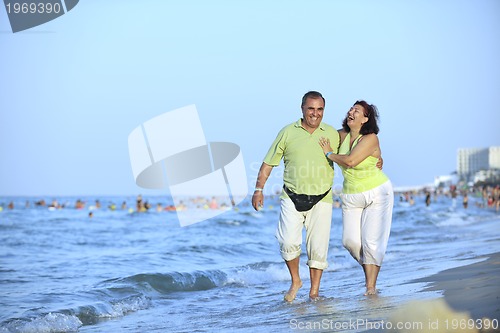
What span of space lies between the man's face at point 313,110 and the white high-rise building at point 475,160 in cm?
14389

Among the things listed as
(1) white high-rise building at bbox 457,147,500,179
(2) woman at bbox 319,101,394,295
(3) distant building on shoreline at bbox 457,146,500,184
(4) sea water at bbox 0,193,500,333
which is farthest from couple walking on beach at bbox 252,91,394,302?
(1) white high-rise building at bbox 457,147,500,179

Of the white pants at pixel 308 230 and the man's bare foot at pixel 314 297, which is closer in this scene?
the white pants at pixel 308 230

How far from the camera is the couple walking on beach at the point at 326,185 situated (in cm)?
618

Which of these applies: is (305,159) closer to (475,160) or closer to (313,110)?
(313,110)

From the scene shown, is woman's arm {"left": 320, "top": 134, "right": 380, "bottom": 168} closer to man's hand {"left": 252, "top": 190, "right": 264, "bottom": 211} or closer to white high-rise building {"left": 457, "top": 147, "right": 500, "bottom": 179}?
man's hand {"left": 252, "top": 190, "right": 264, "bottom": 211}

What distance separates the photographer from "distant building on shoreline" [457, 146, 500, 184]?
14012 centimetres

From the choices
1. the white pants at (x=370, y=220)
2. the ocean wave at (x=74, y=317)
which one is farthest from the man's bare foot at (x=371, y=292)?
the ocean wave at (x=74, y=317)

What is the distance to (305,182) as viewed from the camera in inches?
245

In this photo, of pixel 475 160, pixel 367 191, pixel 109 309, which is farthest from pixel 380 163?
pixel 475 160

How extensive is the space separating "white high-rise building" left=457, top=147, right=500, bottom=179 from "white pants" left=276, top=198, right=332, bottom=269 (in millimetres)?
143683

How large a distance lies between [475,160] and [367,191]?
158 m

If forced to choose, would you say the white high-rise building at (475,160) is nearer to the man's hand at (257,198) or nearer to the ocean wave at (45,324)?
the man's hand at (257,198)

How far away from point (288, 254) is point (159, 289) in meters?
3.33

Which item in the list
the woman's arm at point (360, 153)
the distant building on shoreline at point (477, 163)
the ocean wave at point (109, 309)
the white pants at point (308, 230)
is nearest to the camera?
the woman's arm at point (360, 153)
